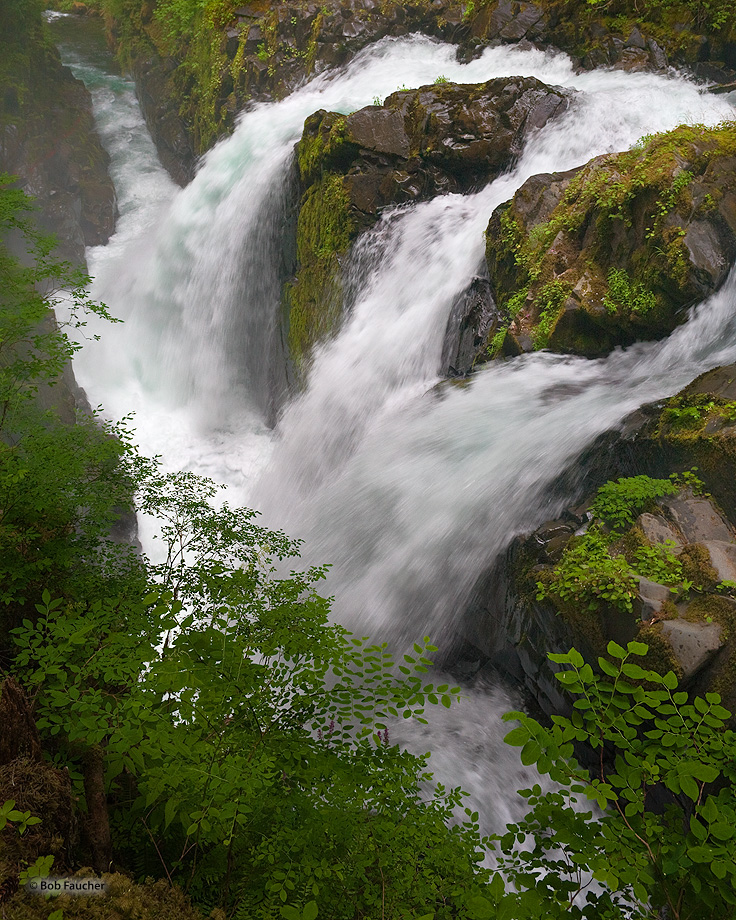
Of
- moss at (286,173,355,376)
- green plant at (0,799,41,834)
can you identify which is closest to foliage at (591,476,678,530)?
green plant at (0,799,41,834)

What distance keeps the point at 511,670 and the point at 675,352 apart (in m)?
2.96

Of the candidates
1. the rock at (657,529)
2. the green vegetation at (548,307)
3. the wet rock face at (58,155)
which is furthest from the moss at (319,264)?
the wet rock face at (58,155)

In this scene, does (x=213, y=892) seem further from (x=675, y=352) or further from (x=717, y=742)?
(x=675, y=352)

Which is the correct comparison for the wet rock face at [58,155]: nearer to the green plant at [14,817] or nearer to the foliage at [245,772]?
the foliage at [245,772]

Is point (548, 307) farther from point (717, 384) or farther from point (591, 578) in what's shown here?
point (591, 578)

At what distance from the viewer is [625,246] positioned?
571 cm

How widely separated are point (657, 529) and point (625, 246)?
9.94 ft

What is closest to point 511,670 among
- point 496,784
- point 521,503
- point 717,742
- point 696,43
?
point 496,784

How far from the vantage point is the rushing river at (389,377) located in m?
4.91

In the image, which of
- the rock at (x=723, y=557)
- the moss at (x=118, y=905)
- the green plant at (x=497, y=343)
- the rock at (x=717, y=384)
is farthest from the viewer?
the green plant at (x=497, y=343)

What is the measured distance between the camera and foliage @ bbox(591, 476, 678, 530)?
4.03m

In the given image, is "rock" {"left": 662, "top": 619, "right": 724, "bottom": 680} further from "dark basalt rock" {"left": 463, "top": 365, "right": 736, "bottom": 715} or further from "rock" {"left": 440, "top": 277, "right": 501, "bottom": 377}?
"rock" {"left": 440, "top": 277, "right": 501, "bottom": 377}

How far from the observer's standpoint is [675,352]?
532 cm

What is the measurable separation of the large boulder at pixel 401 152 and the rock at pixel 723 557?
5928 mm
